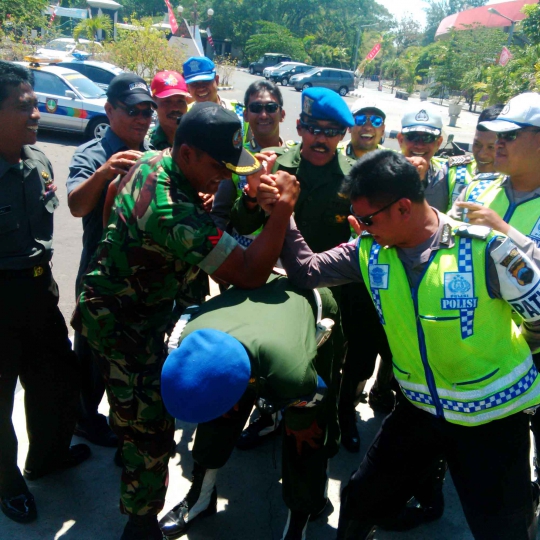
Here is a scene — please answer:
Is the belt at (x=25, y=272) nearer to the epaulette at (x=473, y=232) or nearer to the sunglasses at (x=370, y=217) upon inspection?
the sunglasses at (x=370, y=217)

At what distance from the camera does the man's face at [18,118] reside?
2.37 metres

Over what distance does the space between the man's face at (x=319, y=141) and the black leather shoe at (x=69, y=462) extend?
2.08 meters

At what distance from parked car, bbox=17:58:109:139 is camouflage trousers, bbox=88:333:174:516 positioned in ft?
34.0

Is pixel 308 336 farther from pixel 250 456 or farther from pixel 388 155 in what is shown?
pixel 250 456

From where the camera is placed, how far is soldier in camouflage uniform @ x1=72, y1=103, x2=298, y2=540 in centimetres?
189

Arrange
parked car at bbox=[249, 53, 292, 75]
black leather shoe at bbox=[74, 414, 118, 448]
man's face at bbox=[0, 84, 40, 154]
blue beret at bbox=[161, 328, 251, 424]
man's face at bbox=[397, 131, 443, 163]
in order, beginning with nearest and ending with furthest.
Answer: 1. blue beret at bbox=[161, 328, 251, 424]
2. man's face at bbox=[0, 84, 40, 154]
3. black leather shoe at bbox=[74, 414, 118, 448]
4. man's face at bbox=[397, 131, 443, 163]
5. parked car at bbox=[249, 53, 292, 75]

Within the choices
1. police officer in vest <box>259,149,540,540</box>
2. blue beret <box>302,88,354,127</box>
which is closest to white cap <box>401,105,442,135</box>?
blue beret <box>302,88,354,127</box>

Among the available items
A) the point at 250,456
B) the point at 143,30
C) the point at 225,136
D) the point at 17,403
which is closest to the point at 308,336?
the point at 225,136

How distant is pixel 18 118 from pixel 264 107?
1.87 meters

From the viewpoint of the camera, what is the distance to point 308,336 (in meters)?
1.84

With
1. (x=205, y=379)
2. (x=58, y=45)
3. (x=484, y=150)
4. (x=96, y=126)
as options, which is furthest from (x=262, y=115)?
(x=58, y=45)

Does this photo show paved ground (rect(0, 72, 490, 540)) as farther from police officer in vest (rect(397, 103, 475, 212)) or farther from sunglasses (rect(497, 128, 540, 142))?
sunglasses (rect(497, 128, 540, 142))

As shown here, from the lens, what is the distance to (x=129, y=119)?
2900 mm

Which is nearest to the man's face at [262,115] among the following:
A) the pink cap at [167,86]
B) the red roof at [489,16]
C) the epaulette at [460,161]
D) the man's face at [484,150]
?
the pink cap at [167,86]
